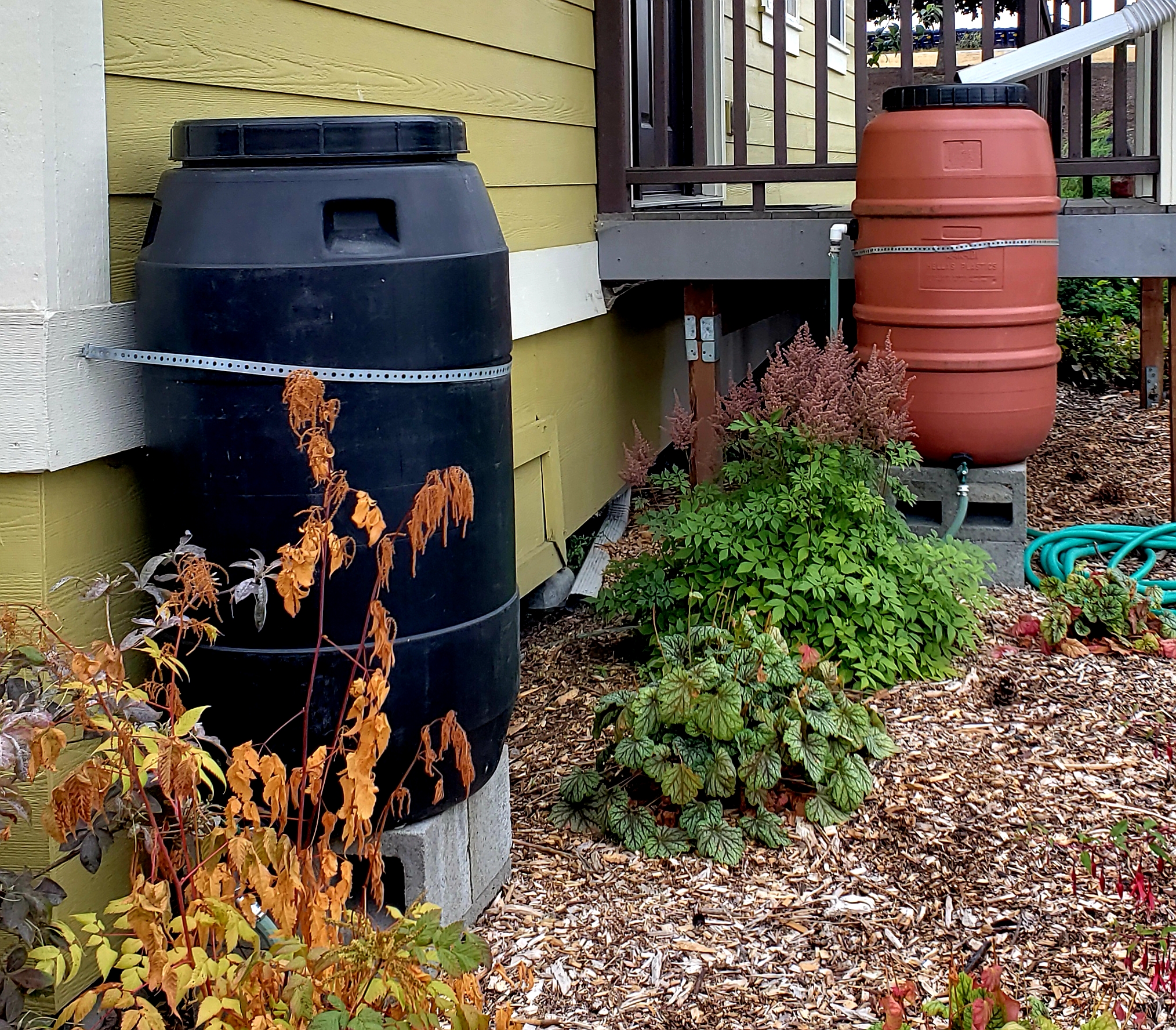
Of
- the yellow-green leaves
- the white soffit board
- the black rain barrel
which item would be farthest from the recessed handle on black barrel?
the white soffit board

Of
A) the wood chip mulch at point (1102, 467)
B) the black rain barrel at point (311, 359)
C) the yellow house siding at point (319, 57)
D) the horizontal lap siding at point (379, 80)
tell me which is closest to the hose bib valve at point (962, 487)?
the wood chip mulch at point (1102, 467)

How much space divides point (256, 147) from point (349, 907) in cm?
127

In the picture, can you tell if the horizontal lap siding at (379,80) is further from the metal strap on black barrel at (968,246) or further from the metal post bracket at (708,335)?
the metal strap on black barrel at (968,246)

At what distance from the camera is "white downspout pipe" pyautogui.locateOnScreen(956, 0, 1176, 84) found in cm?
476

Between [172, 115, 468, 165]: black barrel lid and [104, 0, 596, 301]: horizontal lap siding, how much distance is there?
172 mm

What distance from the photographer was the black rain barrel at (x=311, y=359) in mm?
2078

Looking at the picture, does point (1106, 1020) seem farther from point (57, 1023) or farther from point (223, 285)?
point (223, 285)

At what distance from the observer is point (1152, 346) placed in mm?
7910

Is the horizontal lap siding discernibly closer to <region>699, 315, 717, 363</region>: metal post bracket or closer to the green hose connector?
<region>699, 315, 717, 363</region>: metal post bracket

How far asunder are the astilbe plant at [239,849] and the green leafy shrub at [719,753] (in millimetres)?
1006

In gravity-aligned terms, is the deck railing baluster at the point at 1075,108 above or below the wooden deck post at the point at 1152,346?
above

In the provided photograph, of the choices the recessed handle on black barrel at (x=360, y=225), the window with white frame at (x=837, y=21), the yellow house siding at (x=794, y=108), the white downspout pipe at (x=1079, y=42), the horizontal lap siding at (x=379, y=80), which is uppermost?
the window with white frame at (x=837, y=21)

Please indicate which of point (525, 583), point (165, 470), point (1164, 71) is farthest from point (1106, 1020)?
point (1164, 71)

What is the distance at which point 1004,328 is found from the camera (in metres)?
4.41
